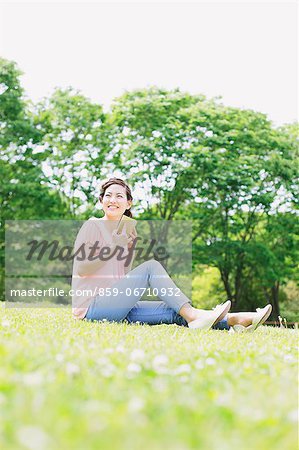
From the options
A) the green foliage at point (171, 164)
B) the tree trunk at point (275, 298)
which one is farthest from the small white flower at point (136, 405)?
the tree trunk at point (275, 298)

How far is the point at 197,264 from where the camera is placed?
84.6ft

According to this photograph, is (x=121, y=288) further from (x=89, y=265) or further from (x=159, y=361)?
(x=159, y=361)

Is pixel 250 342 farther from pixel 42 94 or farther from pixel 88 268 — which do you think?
pixel 42 94

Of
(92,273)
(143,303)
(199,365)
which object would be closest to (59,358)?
(199,365)

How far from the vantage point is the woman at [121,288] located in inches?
237

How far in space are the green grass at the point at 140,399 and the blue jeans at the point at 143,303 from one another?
2.38 meters

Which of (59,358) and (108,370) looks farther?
(59,358)

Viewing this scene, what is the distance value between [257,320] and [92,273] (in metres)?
1.91

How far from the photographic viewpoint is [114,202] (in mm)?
6809

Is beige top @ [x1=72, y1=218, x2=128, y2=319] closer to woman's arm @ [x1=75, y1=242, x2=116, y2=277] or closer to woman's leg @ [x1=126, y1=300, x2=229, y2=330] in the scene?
woman's arm @ [x1=75, y1=242, x2=116, y2=277]

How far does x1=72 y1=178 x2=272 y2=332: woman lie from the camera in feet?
19.8

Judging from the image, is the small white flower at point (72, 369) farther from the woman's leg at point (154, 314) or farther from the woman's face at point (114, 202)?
the woman's face at point (114, 202)

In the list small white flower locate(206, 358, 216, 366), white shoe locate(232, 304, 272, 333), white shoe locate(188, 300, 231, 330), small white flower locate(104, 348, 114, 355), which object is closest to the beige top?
white shoe locate(188, 300, 231, 330)

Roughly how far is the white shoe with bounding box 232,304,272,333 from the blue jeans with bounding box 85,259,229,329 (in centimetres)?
18
